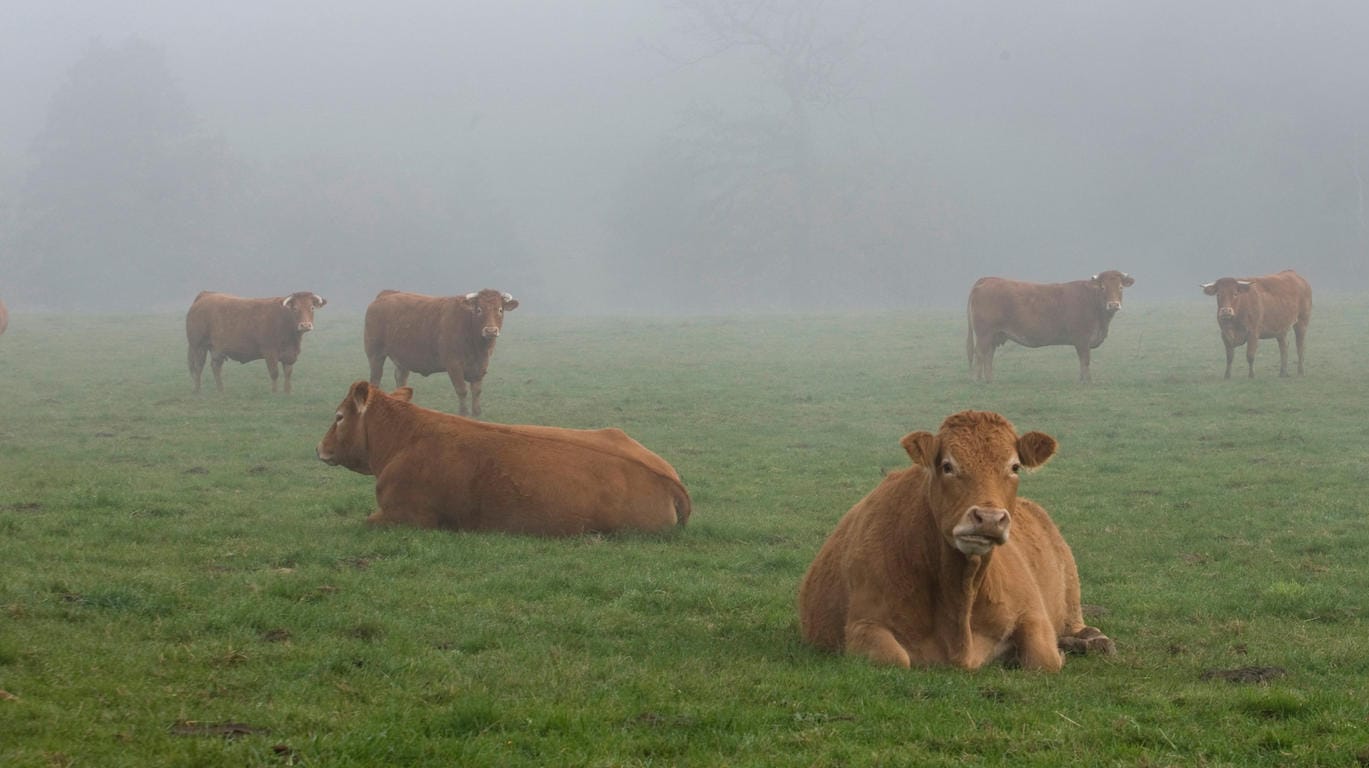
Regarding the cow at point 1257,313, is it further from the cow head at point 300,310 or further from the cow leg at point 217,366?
the cow leg at point 217,366

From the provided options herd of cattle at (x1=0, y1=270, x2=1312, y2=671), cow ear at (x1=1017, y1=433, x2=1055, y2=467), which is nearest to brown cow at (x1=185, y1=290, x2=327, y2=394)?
herd of cattle at (x1=0, y1=270, x2=1312, y2=671)

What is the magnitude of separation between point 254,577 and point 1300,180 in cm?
9511

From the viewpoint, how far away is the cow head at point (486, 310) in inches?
954

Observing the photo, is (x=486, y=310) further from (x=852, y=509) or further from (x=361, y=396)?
(x=852, y=509)

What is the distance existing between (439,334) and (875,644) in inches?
730

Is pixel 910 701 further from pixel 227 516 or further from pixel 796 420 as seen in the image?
pixel 796 420

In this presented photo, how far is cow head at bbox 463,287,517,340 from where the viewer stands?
24.2 meters

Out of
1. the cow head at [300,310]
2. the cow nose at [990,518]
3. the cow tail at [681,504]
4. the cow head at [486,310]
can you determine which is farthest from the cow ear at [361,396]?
the cow head at [300,310]

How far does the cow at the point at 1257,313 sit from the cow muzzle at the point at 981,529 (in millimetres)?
22964

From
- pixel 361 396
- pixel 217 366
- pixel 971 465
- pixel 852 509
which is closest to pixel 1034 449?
pixel 971 465

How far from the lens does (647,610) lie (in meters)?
9.00

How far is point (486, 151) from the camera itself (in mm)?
143250

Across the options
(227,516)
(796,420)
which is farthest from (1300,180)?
(227,516)

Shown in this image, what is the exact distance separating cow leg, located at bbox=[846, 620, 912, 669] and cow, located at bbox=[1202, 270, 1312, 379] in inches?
890
